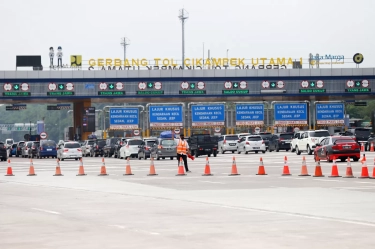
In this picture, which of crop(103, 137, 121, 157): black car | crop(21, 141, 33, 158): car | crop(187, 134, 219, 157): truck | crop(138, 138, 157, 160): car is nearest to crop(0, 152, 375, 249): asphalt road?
crop(138, 138, 157, 160): car

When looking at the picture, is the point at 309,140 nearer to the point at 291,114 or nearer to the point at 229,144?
the point at 229,144

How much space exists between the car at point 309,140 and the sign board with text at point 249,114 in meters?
27.8

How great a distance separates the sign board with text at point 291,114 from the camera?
87875mm

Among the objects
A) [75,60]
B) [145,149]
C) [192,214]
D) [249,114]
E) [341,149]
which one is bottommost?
[192,214]

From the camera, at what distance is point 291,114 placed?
8806 centimetres

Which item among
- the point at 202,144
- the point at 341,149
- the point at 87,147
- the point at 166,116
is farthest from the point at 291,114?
the point at 341,149

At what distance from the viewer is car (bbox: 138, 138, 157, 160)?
59312mm

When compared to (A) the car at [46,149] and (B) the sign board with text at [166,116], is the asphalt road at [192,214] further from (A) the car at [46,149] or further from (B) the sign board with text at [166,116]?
(B) the sign board with text at [166,116]

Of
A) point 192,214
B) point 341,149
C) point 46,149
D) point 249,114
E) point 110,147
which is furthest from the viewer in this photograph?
point 249,114

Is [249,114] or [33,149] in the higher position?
[249,114]

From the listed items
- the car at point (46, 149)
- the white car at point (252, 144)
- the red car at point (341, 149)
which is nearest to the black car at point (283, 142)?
the white car at point (252, 144)

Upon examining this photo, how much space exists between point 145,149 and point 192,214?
136ft

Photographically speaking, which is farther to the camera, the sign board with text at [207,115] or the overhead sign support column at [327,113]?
the sign board with text at [207,115]

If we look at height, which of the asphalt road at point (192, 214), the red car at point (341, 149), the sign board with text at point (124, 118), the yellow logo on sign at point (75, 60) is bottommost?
the asphalt road at point (192, 214)
